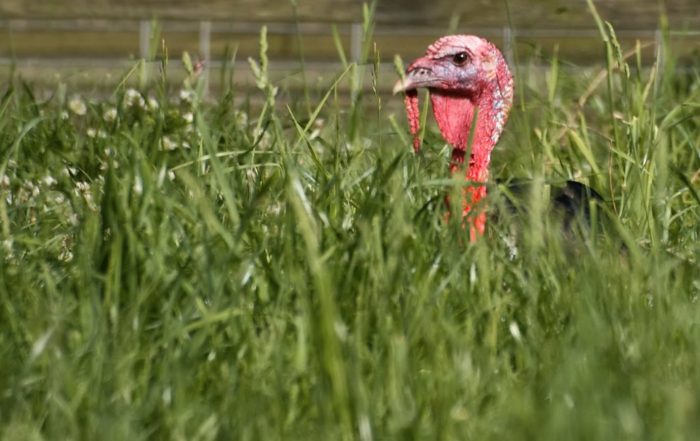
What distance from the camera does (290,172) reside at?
295 cm

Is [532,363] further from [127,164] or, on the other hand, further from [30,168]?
[30,168]

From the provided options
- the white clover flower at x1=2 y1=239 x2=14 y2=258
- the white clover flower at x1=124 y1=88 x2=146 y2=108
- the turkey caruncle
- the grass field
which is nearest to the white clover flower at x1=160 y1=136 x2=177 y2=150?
the white clover flower at x1=124 y1=88 x2=146 y2=108

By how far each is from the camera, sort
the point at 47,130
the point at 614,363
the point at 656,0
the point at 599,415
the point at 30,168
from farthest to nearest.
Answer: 1. the point at 656,0
2. the point at 47,130
3. the point at 30,168
4. the point at 614,363
5. the point at 599,415

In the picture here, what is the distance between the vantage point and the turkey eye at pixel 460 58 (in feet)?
13.9

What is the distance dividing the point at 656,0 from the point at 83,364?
6.69 m

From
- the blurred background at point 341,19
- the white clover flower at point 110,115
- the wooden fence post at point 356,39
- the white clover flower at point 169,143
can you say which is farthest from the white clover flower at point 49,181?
the wooden fence post at point 356,39

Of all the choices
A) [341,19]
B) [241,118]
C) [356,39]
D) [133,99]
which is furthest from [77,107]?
[356,39]

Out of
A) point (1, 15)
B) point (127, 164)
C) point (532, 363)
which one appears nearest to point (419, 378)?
point (532, 363)

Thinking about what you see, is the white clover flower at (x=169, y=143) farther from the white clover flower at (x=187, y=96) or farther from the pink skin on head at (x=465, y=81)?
the pink skin on head at (x=465, y=81)

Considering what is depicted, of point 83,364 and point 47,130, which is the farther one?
point 47,130

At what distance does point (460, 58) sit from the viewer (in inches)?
167

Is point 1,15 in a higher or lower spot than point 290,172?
lower

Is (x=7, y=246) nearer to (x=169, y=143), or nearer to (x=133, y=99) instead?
(x=169, y=143)

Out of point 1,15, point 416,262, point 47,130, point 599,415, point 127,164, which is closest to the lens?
point 599,415
